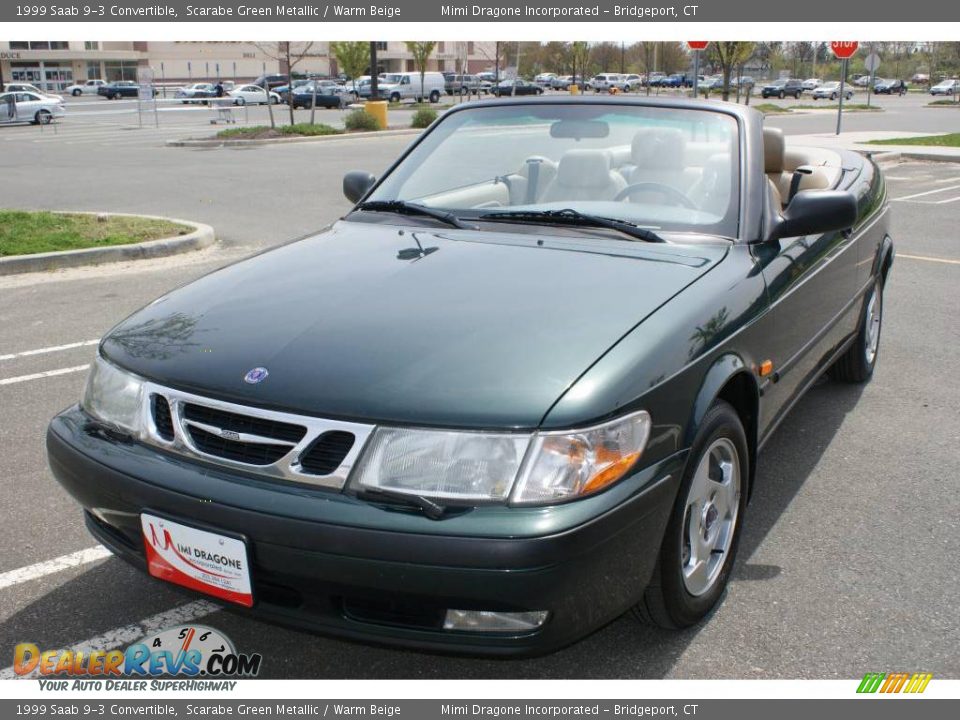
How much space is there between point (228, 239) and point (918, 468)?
7.94 m

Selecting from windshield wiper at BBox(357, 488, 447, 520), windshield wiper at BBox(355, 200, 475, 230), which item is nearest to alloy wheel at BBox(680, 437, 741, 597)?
windshield wiper at BBox(357, 488, 447, 520)

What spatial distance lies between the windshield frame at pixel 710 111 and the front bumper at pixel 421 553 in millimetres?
1278

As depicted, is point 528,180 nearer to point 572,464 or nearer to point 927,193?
point 572,464

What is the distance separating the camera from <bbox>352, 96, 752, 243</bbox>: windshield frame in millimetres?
3477

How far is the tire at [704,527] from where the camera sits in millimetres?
2648

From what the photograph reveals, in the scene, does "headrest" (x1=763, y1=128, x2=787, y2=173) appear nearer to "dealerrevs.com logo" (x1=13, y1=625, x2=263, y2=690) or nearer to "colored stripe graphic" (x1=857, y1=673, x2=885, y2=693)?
"colored stripe graphic" (x1=857, y1=673, x2=885, y2=693)

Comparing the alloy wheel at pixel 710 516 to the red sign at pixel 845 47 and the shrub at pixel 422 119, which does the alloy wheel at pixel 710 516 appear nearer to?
the red sign at pixel 845 47

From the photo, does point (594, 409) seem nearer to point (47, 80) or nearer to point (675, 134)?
point (675, 134)

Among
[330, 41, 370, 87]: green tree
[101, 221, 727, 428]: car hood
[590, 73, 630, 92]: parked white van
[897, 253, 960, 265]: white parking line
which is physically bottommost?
[897, 253, 960, 265]: white parking line

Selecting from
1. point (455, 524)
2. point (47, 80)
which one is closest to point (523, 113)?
point (455, 524)

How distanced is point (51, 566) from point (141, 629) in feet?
2.01

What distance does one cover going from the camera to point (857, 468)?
424 centimetres

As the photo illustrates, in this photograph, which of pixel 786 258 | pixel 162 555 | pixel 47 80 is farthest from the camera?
pixel 47 80

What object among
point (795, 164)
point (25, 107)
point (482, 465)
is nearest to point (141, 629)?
point (482, 465)
